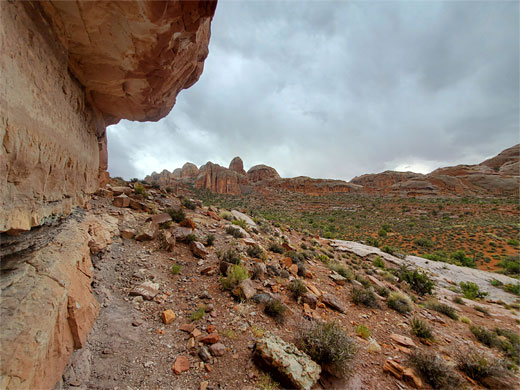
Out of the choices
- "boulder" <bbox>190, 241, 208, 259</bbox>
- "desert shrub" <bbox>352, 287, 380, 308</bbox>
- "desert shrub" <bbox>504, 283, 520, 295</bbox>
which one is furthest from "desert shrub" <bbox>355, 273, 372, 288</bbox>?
"desert shrub" <bbox>504, 283, 520, 295</bbox>

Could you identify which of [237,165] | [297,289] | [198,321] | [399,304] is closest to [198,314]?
[198,321]

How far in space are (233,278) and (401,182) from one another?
60.3 m

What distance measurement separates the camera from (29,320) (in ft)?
5.14

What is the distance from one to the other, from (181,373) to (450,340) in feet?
22.8

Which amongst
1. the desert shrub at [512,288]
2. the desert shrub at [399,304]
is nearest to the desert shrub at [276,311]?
the desert shrub at [399,304]

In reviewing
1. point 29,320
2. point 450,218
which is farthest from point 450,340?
point 450,218

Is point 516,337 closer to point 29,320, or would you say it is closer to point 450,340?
point 450,340

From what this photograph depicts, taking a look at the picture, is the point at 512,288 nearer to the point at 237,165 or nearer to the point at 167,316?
the point at 167,316

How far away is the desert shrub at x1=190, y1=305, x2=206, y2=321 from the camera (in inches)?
135

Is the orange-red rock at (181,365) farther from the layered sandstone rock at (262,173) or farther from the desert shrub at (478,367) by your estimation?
the layered sandstone rock at (262,173)

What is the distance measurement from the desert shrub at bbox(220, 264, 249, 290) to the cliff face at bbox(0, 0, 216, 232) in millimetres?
3289

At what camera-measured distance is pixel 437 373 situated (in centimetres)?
324

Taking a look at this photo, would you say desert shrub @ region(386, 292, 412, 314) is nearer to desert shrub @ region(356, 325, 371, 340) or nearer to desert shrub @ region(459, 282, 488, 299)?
desert shrub @ region(356, 325, 371, 340)

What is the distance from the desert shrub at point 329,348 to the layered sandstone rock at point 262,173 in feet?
209
